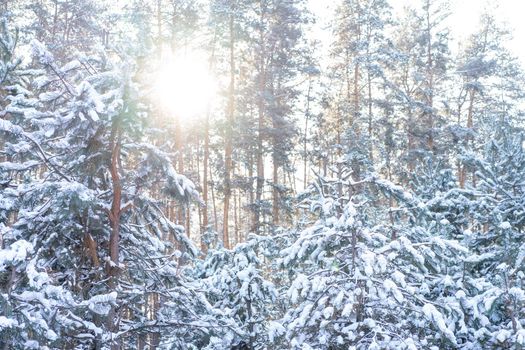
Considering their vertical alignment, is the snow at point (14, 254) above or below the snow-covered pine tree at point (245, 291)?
above

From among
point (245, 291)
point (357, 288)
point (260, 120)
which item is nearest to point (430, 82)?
point (260, 120)

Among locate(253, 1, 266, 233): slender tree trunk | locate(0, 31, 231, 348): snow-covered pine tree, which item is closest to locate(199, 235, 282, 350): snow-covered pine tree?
locate(0, 31, 231, 348): snow-covered pine tree

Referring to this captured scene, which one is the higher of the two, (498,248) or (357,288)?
(498,248)

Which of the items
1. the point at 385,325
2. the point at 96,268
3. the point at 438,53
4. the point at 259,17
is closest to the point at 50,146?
the point at 96,268

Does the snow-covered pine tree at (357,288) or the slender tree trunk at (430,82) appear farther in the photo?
the slender tree trunk at (430,82)

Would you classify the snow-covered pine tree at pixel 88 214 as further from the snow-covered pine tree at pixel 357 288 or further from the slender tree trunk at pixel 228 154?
the slender tree trunk at pixel 228 154

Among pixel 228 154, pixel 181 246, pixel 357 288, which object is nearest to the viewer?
pixel 357 288

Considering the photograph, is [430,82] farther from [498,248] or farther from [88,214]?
[88,214]

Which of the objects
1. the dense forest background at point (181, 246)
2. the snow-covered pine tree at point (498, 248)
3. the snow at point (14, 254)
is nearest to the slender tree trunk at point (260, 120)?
the dense forest background at point (181, 246)

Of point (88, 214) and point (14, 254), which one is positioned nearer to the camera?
point (14, 254)

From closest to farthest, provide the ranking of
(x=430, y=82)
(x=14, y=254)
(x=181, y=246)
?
(x=14, y=254), (x=181, y=246), (x=430, y=82)

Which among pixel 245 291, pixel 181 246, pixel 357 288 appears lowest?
pixel 245 291

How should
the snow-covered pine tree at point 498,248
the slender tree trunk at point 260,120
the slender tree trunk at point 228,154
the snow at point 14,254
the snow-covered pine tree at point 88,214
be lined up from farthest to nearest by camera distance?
1. the slender tree trunk at point 260,120
2. the slender tree trunk at point 228,154
3. the snow-covered pine tree at point 498,248
4. the snow-covered pine tree at point 88,214
5. the snow at point 14,254

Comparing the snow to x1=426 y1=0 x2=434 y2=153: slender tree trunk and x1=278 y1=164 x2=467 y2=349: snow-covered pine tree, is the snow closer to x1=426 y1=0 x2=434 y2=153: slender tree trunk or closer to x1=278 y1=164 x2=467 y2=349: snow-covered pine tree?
x1=278 y1=164 x2=467 y2=349: snow-covered pine tree
